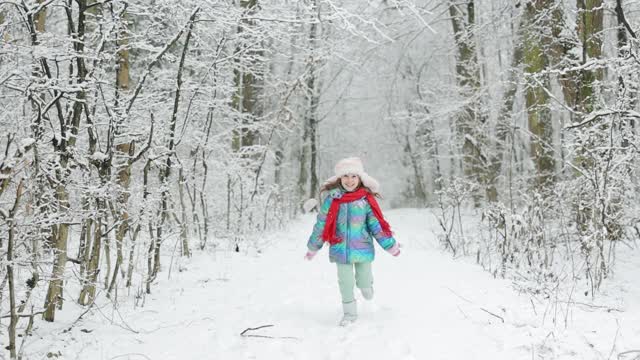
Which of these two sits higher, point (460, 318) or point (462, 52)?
point (462, 52)

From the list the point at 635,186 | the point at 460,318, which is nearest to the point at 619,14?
the point at 635,186

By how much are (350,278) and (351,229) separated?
44cm

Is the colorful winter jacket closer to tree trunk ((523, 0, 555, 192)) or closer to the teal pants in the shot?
the teal pants

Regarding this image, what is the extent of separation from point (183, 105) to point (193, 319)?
428 centimetres

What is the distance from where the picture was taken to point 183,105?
8539 millimetres

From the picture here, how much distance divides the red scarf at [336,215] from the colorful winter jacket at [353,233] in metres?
0.03

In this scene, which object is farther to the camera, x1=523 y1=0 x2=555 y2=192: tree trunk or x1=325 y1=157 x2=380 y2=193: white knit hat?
x1=523 y1=0 x2=555 y2=192: tree trunk

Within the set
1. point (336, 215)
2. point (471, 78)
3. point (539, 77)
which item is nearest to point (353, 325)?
point (336, 215)

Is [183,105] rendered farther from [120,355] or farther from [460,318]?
[460,318]

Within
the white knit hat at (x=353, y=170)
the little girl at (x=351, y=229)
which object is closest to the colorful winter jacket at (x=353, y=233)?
the little girl at (x=351, y=229)

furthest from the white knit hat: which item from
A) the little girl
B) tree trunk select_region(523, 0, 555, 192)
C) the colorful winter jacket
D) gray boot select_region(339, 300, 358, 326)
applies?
tree trunk select_region(523, 0, 555, 192)

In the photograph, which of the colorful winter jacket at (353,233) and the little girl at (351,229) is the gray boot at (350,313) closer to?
the little girl at (351,229)

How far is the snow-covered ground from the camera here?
4113mm

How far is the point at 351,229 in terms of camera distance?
5008mm
